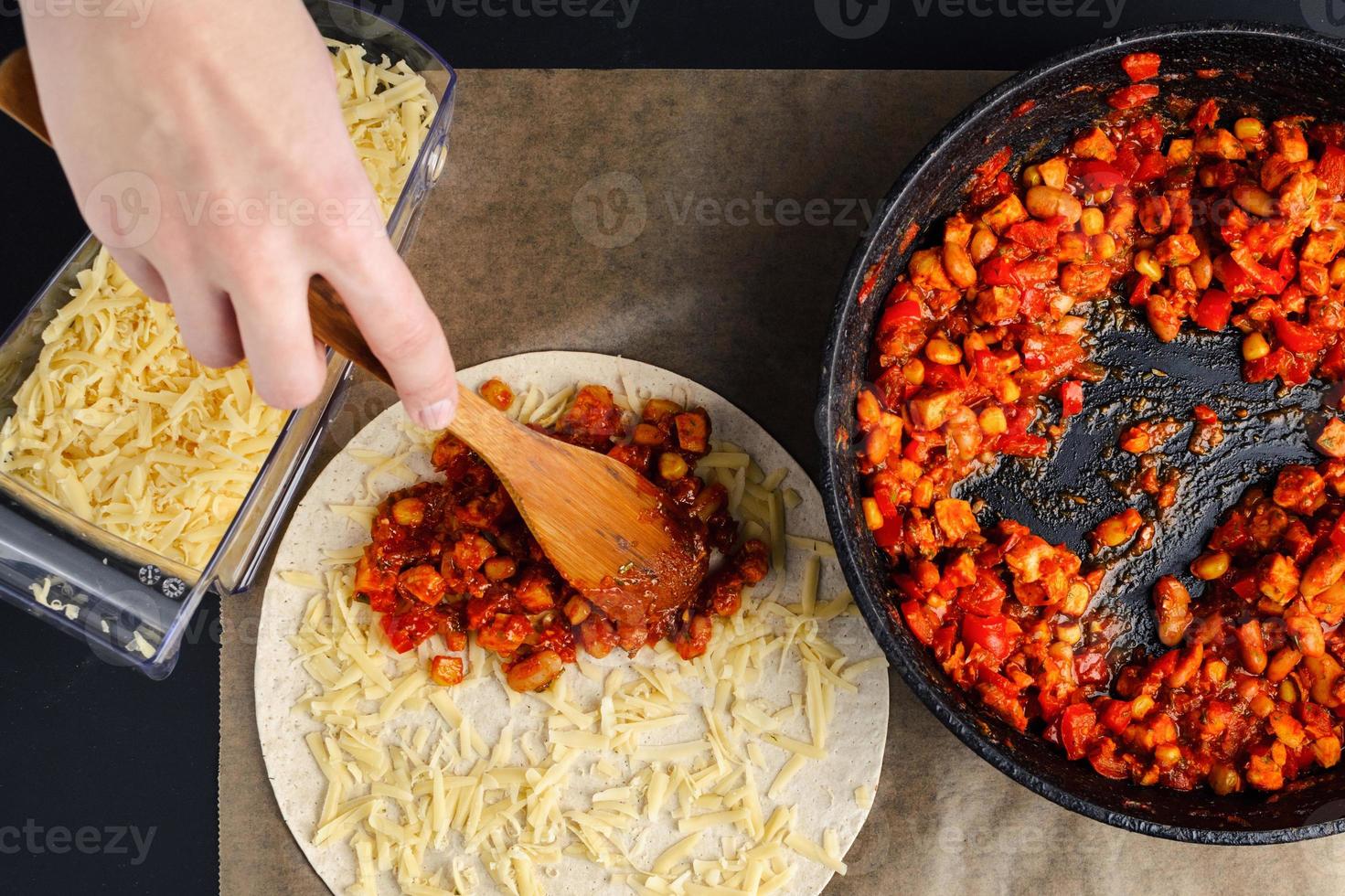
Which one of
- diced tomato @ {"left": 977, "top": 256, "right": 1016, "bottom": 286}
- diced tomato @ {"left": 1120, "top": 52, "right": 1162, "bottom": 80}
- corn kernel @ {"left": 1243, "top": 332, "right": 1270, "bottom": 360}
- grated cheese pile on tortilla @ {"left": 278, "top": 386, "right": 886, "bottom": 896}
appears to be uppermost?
diced tomato @ {"left": 1120, "top": 52, "right": 1162, "bottom": 80}

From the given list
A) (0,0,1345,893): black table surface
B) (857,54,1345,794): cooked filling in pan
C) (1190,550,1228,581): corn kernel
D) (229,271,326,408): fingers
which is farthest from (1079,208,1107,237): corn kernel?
(229,271,326,408): fingers

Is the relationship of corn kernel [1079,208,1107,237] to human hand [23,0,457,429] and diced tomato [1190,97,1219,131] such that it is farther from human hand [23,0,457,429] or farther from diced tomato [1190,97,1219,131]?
human hand [23,0,457,429]

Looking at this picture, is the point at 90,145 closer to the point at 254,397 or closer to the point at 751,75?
the point at 254,397

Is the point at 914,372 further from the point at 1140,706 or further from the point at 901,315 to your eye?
the point at 1140,706

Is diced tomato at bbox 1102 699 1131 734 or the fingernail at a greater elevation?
the fingernail

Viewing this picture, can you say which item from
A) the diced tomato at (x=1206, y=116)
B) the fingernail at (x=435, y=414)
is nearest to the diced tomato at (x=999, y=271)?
the diced tomato at (x=1206, y=116)

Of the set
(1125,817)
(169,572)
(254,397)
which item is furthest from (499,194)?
(1125,817)
